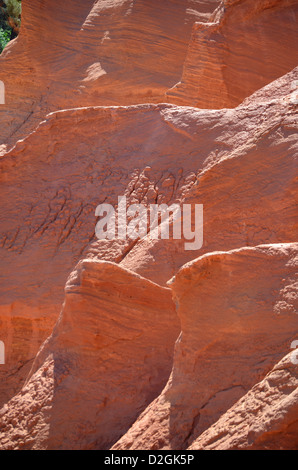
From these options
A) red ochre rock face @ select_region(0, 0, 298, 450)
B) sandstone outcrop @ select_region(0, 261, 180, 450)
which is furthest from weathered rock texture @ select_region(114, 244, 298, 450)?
sandstone outcrop @ select_region(0, 261, 180, 450)

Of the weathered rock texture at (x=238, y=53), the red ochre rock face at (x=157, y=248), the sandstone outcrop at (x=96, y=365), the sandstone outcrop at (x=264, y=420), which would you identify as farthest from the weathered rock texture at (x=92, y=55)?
the sandstone outcrop at (x=264, y=420)

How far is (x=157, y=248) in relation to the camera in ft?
20.3

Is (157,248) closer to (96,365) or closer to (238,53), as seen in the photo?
(96,365)

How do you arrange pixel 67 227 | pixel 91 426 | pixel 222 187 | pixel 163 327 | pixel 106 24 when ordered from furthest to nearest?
pixel 106 24, pixel 67 227, pixel 222 187, pixel 163 327, pixel 91 426

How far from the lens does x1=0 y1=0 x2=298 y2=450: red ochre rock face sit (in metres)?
3.60

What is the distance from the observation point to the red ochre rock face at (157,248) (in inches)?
142

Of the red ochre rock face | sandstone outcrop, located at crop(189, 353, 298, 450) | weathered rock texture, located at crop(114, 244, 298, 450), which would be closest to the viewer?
sandstone outcrop, located at crop(189, 353, 298, 450)

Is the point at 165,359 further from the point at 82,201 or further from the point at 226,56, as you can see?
the point at 226,56

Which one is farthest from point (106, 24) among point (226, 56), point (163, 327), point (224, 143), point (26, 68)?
point (163, 327)

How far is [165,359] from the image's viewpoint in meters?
4.48

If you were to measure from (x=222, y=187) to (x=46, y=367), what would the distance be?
2.61m

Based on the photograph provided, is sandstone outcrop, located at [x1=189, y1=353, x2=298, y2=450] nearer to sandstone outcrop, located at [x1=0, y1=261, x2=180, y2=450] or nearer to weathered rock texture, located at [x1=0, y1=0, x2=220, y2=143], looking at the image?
sandstone outcrop, located at [x1=0, y1=261, x2=180, y2=450]

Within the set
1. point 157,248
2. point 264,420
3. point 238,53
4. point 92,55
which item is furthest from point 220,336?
point 92,55

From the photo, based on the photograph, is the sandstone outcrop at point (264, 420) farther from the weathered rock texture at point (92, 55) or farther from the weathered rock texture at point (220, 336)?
the weathered rock texture at point (92, 55)
